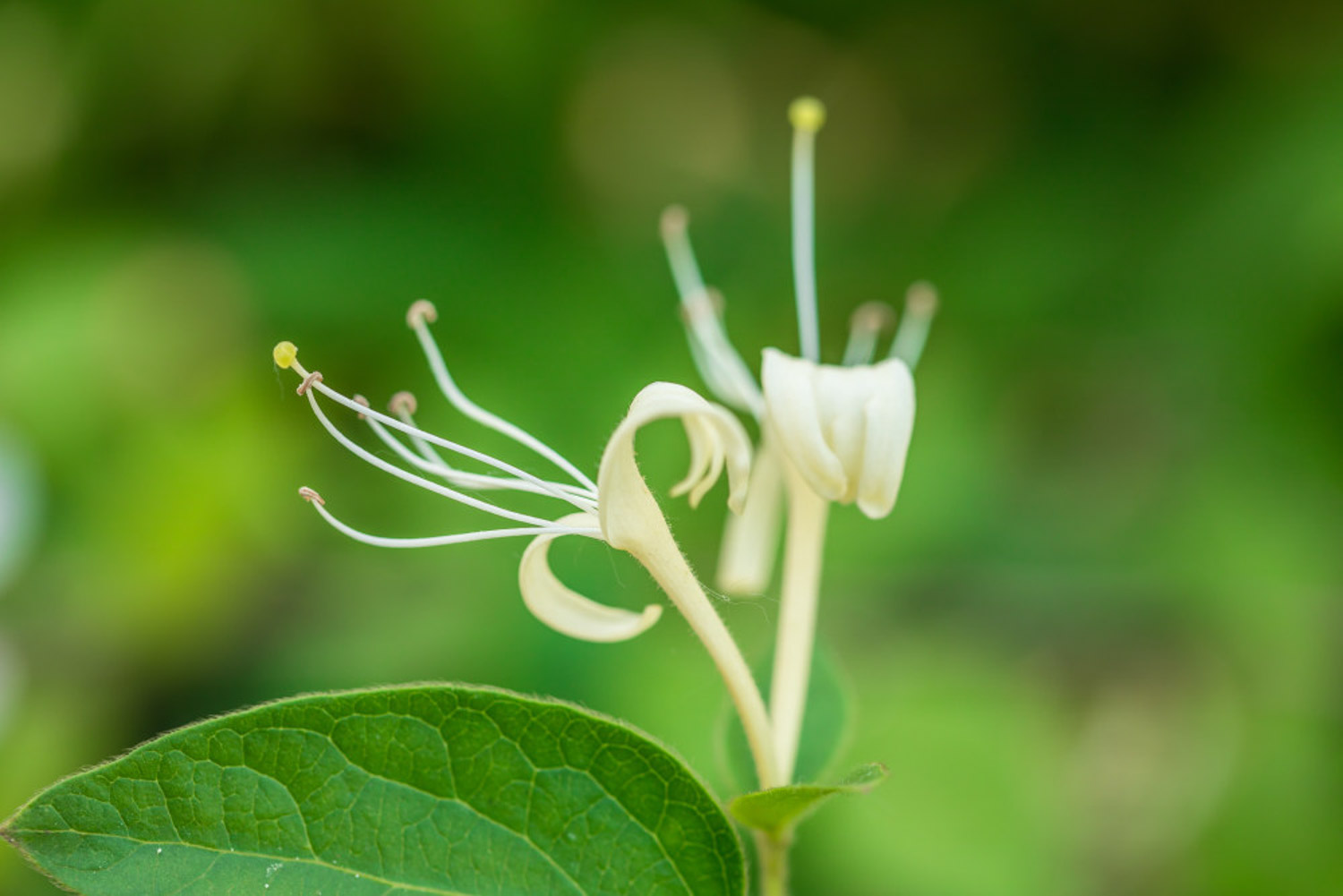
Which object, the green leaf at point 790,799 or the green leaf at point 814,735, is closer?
the green leaf at point 790,799

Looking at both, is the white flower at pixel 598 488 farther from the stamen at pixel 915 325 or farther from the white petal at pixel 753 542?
the stamen at pixel 915 325

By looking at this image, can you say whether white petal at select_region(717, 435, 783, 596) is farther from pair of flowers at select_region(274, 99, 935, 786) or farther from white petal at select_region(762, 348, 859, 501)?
white petal at select_region(762, 348, 859, 501)

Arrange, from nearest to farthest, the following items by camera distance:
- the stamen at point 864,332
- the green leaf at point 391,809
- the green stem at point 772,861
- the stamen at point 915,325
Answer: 1. the green leaf at point 391,809
2. the green stem at point 772,861
3. the stamen at point 864,332
4. the stamen at point 915,325

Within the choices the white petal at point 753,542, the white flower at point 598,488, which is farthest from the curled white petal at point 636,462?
the white petal at point 753,542

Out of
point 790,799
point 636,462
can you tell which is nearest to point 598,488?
point 636,462

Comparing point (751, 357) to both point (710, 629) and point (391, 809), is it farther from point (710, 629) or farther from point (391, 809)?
point (391, 809)

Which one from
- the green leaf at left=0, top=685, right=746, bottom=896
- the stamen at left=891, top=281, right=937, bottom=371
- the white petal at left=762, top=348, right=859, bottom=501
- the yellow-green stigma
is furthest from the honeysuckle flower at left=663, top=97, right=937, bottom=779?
the stamen at left=891, top=281, right=937, bottom=371

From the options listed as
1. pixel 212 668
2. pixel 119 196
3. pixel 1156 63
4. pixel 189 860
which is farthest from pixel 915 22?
pixel 189 860
